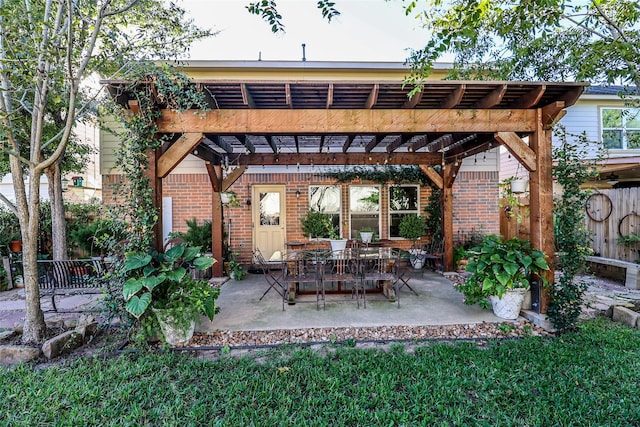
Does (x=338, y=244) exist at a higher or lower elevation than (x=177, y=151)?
lower

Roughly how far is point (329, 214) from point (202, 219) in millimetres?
3388

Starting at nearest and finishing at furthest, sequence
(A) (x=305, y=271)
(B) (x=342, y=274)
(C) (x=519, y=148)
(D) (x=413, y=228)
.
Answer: (C) (x=519, y=148) → (B) (x=342, y=274) → (A) (x=305, y=271) → (D) (x=413, y=228)

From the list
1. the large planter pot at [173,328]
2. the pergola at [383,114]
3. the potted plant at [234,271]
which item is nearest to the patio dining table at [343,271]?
the large planter pot at [173,328]

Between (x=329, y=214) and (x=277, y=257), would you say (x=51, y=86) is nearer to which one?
(x=277, y=257)

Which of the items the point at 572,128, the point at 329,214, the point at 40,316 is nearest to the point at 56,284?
the point at 40,316

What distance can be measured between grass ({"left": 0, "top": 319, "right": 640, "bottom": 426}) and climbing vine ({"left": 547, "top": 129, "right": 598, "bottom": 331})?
1.30ft

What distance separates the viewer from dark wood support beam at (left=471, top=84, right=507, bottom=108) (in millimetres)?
3857

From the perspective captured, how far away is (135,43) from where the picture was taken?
156 inches

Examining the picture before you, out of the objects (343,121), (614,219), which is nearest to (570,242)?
A: (343,121)

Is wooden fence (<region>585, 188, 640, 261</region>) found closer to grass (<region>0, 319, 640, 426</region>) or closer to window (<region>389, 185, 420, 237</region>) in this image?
window (<region>389, 185, 420, 237</region>)

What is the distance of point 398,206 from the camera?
28.2ft

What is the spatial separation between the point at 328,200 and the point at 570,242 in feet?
18.1

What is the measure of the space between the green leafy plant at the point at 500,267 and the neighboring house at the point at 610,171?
99 cm

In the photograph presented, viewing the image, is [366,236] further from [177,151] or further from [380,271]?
[177,151]
